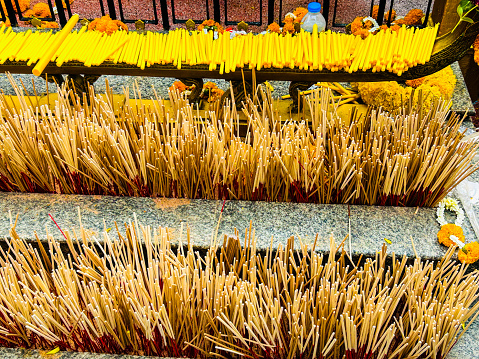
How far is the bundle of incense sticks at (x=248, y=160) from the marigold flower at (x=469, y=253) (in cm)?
22

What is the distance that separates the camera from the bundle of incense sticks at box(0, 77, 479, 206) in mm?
1556

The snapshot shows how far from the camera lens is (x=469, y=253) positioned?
1.40 metres

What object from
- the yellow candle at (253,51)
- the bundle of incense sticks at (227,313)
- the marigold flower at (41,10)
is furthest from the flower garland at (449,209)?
the marigold flower at (41,10)

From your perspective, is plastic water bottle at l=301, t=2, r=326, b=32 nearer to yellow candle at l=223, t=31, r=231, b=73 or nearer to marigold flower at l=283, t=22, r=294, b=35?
marigold flower at l=283, t=22, r=294, b=35

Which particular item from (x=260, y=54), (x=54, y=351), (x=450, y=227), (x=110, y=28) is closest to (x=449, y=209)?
(x=450, y=227)

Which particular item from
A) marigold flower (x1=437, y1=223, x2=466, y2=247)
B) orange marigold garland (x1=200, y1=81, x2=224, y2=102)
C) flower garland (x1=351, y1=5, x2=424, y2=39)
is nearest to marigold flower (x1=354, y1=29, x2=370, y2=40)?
flower garland (x1=351, y1=5, x2=424, y2=39)

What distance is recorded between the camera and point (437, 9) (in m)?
2.36

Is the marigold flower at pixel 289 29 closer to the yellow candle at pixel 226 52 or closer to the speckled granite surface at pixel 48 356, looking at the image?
the yellow candle at pixel 226 52

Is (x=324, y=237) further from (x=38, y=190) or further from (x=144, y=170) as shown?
(x=38, y=190)

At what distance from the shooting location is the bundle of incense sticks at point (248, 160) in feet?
5.10

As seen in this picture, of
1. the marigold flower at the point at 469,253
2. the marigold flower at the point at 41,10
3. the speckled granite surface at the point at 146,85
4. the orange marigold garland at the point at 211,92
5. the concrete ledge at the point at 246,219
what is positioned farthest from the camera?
the marigold flower at the point at 41,10

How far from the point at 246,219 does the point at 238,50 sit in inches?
27.3

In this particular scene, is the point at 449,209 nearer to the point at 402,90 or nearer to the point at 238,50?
the point at 402,90

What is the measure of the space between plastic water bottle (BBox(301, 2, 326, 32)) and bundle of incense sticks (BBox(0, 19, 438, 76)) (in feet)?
0.59
